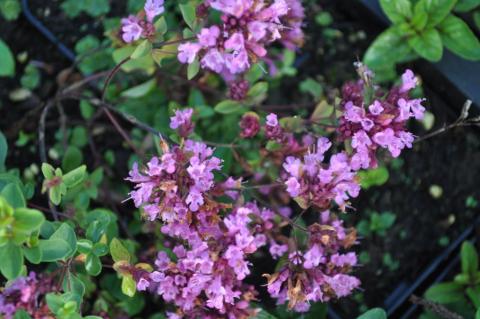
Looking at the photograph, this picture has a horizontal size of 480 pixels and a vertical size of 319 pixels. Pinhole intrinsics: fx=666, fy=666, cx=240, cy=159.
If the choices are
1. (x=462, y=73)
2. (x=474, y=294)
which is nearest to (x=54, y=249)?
(x=474, y=294)

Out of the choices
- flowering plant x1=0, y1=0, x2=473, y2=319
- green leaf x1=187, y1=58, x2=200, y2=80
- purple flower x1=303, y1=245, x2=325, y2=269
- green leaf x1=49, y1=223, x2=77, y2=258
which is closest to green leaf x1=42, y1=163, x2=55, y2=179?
flowering plant x1=0, y1=0, x2=473, y2=319

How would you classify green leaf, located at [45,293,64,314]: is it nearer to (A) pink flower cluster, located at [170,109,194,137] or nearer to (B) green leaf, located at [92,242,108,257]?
(B) green leaf, located at [92,242,108,257]

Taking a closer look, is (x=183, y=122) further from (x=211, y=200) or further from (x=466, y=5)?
(x=466, y=5)

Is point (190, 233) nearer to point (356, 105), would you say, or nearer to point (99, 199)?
point (356, 105)

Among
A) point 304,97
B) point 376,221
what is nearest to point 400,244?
point 376,221

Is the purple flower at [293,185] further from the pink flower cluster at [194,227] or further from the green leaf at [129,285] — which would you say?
the green leaf at [129,285]
